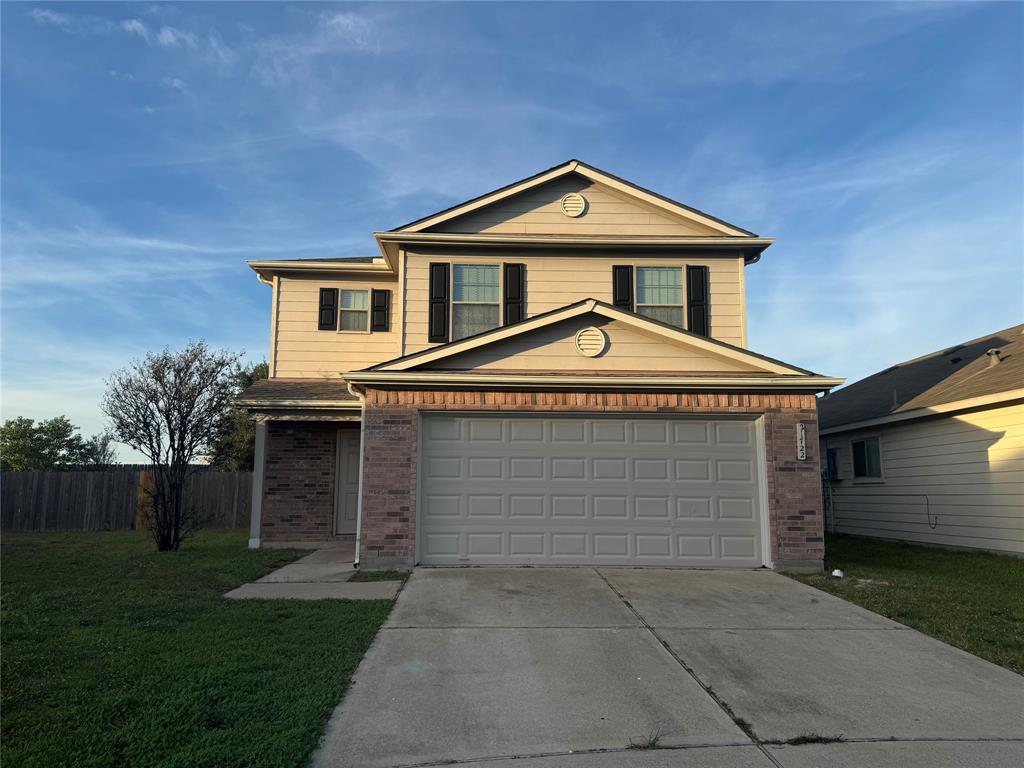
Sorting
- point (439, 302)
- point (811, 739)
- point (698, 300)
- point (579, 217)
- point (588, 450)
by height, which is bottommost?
point (811, 739)

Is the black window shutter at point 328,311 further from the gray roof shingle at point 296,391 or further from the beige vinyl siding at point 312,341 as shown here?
the gray roof shingle at point 296,391

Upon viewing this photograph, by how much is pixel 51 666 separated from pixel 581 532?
662 centimetres

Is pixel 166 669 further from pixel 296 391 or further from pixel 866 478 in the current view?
pixel 866 478

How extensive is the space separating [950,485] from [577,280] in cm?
828

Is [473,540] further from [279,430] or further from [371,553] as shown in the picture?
[279,430]

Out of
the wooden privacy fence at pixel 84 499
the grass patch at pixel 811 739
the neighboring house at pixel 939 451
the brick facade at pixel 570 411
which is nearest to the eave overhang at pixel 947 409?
the neighboring house at pixel 939 451

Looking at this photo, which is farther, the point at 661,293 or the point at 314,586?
the point at 661,293

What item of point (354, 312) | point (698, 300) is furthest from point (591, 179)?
point (354, 312)

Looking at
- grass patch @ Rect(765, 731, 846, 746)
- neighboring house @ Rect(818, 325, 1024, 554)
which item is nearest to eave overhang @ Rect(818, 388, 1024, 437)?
neighboring house @ Rect(818, 325, 1024, 554)

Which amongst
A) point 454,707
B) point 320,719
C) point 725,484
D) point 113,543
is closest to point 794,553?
point 725,484

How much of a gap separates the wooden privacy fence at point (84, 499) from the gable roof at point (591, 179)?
10.4 metres

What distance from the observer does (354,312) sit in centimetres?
1362

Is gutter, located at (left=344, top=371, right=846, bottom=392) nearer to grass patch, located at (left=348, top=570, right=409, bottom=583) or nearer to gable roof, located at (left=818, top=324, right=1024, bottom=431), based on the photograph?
grass patch, located at (left=348, top=570, right=409, bottom=583)

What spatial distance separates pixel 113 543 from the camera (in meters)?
13.8
